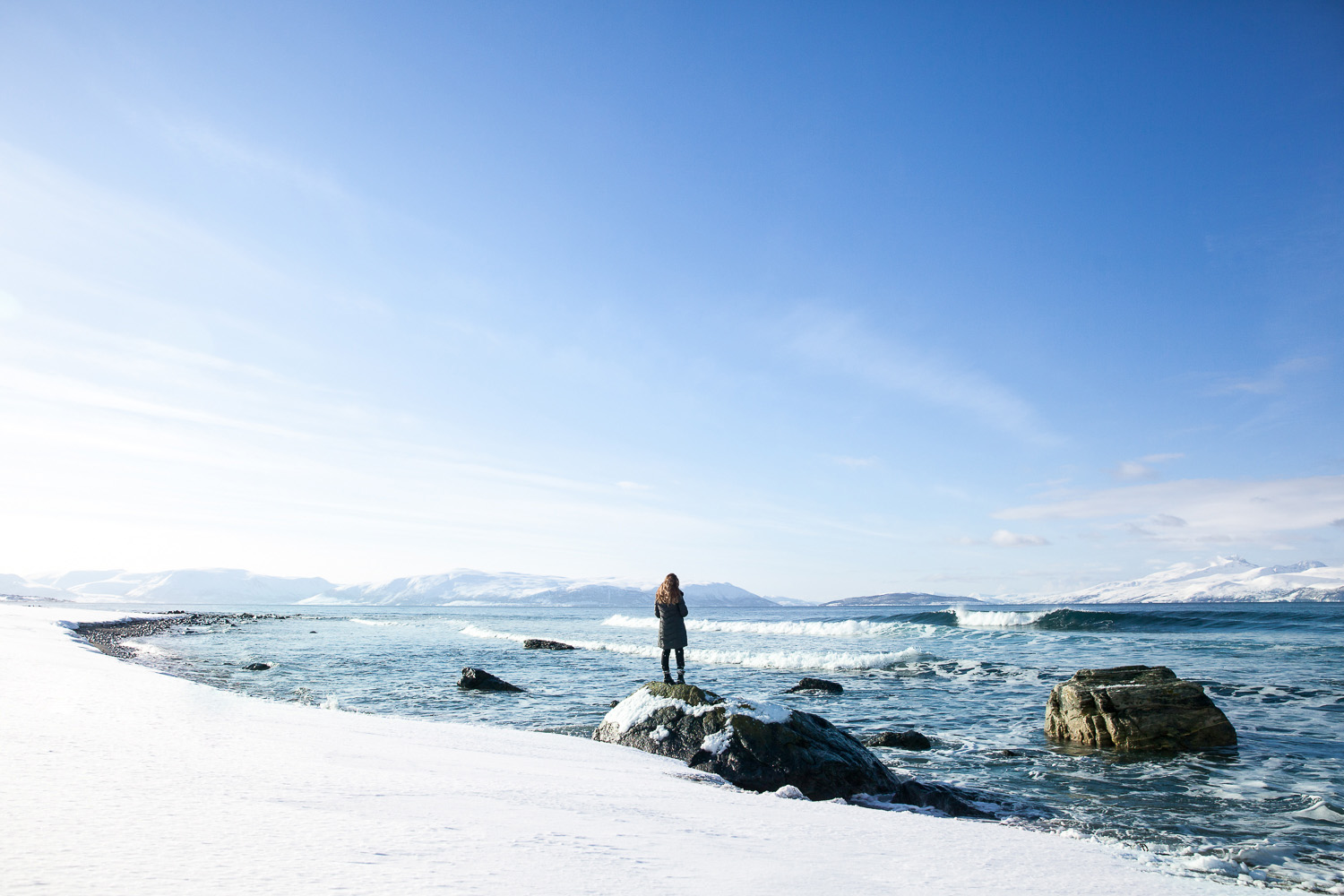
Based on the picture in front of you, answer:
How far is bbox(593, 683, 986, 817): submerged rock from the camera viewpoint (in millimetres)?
7438

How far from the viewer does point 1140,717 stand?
10438 mm

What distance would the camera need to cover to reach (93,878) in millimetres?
2137

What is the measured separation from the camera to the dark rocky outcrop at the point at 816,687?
16266 mm

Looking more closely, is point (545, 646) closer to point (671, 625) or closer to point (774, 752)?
point (671, 625)

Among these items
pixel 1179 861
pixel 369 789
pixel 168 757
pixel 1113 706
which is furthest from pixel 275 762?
pixel 1113 706

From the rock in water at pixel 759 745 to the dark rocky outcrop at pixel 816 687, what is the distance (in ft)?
25.2

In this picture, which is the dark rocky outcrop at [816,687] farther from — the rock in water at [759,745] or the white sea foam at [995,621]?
the white sea foam at [995,621]

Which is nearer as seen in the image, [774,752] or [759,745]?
[774,752]

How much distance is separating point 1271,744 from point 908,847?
398 inches

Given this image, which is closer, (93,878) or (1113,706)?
(93,878)

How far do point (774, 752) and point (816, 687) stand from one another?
→ 9387mm

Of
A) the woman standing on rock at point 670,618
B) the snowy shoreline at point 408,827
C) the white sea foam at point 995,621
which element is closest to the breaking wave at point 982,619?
the white sea foam at point 995,621

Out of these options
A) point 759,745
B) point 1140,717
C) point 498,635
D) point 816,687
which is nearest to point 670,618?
point 816,687

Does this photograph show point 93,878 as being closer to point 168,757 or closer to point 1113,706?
point 168,757
